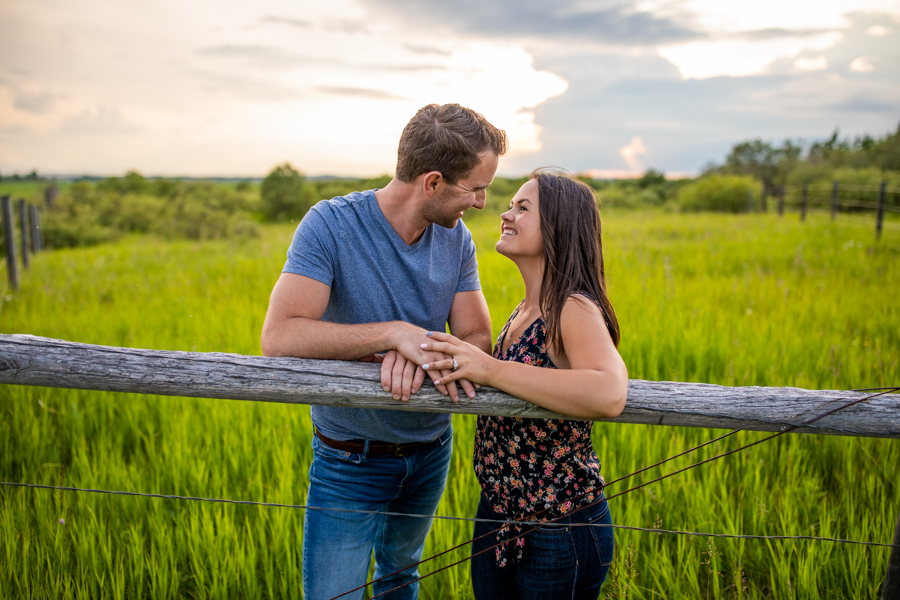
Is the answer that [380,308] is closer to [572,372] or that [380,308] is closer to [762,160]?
[572,372]

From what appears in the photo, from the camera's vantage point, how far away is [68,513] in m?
2.63

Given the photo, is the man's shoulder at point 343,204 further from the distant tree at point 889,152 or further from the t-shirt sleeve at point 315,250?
the distant tree at point 889,152

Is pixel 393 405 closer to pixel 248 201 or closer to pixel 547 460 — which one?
pixel 547 460

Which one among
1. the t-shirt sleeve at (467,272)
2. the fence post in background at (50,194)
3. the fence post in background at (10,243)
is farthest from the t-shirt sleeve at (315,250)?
the fence post in background at (50,194)

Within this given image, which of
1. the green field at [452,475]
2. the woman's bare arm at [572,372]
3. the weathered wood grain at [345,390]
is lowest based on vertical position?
the green field at [452,475]

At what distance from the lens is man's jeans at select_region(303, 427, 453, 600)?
173 centimetres

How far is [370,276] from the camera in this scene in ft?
6.01

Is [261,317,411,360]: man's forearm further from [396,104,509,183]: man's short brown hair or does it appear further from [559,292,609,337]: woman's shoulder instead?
[396,104,509,183]: man's short brown hair

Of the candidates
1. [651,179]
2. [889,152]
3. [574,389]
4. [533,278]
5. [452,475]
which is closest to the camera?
[574,389]

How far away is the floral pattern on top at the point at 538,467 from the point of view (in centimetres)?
160

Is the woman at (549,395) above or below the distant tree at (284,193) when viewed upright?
below

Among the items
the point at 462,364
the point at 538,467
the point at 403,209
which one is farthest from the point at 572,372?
the point at 403,209

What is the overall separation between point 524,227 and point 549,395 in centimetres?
61

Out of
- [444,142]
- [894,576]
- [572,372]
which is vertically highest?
[444,142]
